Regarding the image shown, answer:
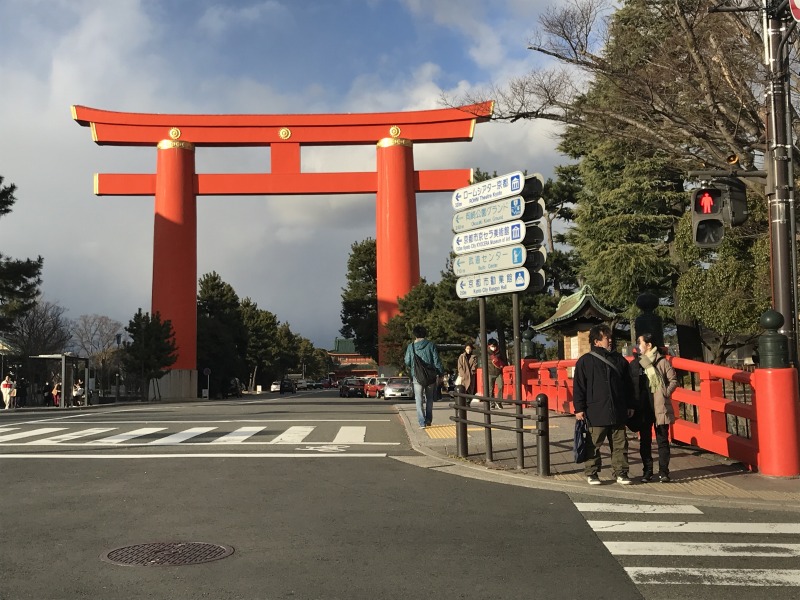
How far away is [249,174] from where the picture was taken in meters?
44.1

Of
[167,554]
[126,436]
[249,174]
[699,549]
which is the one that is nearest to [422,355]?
[126,436]

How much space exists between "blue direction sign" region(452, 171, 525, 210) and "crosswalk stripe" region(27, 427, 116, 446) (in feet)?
24.5

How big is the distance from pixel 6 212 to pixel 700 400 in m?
38.9

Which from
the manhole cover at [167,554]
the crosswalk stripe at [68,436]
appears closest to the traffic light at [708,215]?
the manhole cover at [167,554]

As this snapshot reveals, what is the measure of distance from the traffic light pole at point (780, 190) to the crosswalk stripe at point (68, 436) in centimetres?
1069

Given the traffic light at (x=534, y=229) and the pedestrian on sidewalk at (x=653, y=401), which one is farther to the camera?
the traffic light at (x=534, y=229)

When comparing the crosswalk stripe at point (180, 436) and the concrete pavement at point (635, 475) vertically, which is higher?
the crosswalk stripe at point (180, 436)

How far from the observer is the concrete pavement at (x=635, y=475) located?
744 centimetres

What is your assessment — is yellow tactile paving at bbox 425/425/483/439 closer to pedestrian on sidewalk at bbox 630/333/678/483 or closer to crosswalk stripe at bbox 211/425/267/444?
crosswalk stripe at bbox 211/425/267/444

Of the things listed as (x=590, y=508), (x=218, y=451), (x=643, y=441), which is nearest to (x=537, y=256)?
(x=643, y=441)

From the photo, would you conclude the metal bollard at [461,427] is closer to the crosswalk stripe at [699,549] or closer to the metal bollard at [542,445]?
the metal bollard at [542,445]

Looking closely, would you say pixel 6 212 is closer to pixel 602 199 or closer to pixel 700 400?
pixel 602 199

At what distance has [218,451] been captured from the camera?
36.1 ft

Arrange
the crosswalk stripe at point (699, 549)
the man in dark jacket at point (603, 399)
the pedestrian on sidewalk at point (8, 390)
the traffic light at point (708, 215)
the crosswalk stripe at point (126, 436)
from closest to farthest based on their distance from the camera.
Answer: the crosswalk stripe at point (699, 549), the man in dark jacket at point (603, 399), the traffic light at point (708, 215), the crosswalk stripe at point (126, 436), the pedestrian on sidewalk at point (8, 390)
